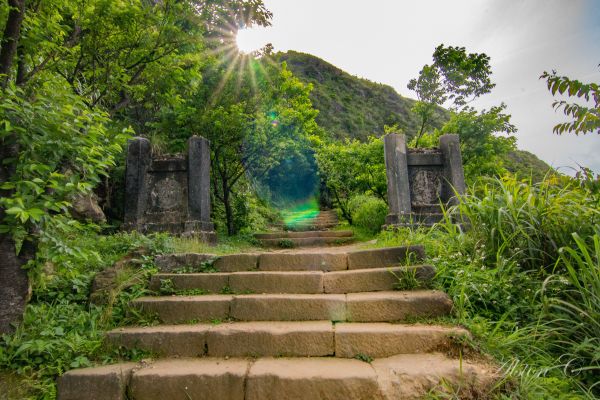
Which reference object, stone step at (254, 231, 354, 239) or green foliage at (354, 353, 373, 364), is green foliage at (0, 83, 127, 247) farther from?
stone step at (254, 231, 354, 239)

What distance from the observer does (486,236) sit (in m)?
3.29

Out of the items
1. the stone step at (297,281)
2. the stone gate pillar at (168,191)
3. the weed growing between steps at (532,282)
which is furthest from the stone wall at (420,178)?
the stone gate pillar at (168,191)

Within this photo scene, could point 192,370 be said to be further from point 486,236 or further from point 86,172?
point 486,236

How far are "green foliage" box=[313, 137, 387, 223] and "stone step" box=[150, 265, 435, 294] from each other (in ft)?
20.6

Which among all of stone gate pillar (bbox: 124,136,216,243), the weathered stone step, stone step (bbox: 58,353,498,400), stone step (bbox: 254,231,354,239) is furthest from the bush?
stone step (bbox: 58,353,498,400)

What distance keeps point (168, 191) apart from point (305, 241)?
3.34 m

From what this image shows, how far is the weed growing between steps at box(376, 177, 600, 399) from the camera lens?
6.83 feet

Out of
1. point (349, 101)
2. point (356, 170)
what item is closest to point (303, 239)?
point (356, 170)

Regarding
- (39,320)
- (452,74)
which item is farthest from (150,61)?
(452,74)

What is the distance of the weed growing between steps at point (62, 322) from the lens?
2.39 m

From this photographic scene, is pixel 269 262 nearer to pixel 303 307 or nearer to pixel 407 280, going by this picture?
pixel 303 307

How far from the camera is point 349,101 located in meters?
34.0

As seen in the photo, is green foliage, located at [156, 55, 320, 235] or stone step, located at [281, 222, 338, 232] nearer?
green foliage, located at [156, 55, 320, 235]

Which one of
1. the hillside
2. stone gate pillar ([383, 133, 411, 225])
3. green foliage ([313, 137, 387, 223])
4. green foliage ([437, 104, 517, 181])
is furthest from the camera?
the hillside
